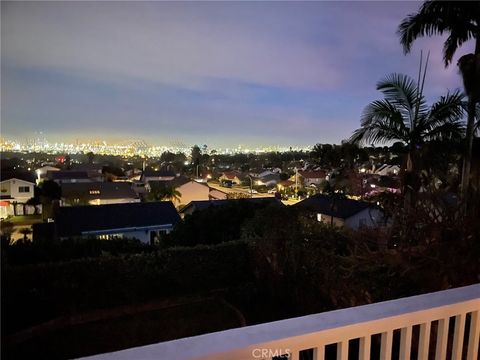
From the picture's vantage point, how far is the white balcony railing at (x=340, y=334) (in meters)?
0.93

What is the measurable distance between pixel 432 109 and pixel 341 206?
1416 centimetres

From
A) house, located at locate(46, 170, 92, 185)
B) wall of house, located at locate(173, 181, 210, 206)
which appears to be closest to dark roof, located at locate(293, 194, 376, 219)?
wall of house, located at locate(173, 181, 210, 206)

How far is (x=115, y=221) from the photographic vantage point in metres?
15.9

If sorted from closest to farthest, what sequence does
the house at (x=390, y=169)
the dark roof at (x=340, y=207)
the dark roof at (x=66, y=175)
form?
the house at (x=390, y=169) → the dark roof at (x=340, y=207) → the dark roof at (x=66, y=175)

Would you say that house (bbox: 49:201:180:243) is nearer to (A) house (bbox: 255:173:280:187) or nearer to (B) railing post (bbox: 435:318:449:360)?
(B) railing post (bbox: 435:318:449:360)

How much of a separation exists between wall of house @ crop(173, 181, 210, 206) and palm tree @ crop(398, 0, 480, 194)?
83.7 feet

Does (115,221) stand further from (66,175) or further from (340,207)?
(66,175)

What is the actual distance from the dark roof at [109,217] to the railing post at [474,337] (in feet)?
50.9

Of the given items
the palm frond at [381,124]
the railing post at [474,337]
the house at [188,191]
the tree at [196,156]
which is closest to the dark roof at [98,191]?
the house at [188,191]

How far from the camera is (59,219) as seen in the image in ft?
50.6

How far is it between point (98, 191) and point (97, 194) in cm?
46

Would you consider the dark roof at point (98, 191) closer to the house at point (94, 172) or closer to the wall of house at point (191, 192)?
the wall of house at point (191, 192)

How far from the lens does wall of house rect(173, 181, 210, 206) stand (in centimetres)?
3005
